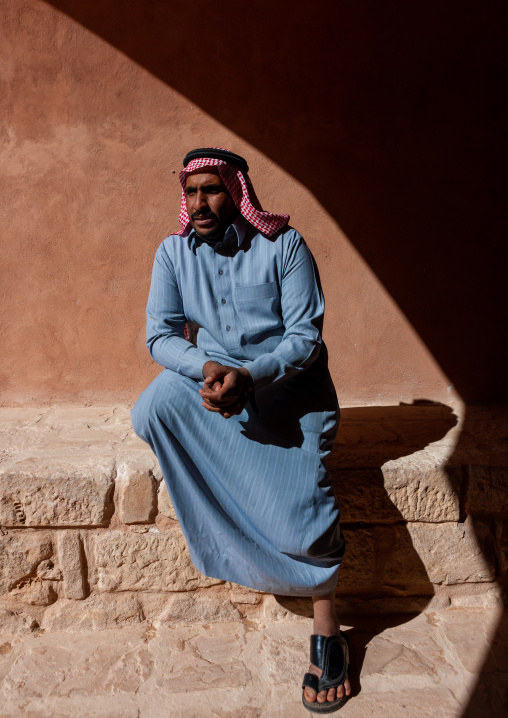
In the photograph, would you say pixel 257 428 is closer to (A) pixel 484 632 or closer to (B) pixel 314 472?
(B) pixel 314 472

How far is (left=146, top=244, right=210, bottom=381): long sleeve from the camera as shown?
7.48ft

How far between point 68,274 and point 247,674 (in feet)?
8.12

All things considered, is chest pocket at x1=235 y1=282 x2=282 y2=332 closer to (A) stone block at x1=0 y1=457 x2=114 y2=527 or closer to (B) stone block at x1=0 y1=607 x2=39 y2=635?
(A) stone block at x1=0 y1=457 x2=114 y2=527

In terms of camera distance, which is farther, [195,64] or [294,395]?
[195,64]

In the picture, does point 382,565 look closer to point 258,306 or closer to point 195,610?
point 195,610

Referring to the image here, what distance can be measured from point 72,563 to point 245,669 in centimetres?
93

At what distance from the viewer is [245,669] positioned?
89.7 inches

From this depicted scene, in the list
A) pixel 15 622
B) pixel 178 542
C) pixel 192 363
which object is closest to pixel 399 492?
pixel 178 542

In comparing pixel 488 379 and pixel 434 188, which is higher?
pixel 434 188

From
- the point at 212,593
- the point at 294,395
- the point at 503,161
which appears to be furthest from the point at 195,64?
the point at 212,593

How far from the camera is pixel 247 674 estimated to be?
88.4 inches

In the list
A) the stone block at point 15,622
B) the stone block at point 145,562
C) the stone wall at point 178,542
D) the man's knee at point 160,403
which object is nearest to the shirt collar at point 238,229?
the man's knee at point 160,403

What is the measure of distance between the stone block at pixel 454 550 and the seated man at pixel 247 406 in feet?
1.96

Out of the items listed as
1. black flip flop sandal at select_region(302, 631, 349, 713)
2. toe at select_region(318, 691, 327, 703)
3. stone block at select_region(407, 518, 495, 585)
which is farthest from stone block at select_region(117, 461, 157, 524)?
stone block at select_region(407, 518, 495, 585)
